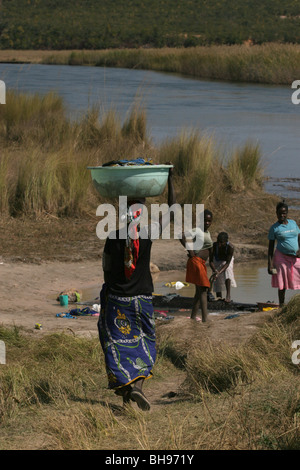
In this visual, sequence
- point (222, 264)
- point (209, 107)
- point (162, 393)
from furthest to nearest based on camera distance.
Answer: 1. point (209, 107)
2. point (222, 264)
3. point (162, 393)

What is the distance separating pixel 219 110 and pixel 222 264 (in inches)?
751

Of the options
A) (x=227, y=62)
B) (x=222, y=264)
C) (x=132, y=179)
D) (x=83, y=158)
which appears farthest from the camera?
(x=227, y=62)

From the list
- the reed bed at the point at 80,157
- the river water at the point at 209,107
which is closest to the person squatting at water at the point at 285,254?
the reed bed at the point at 80,157

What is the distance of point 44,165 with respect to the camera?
1270 centimetres

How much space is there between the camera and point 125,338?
A: 5.18 metres

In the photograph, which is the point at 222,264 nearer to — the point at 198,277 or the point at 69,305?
the point at 198,277

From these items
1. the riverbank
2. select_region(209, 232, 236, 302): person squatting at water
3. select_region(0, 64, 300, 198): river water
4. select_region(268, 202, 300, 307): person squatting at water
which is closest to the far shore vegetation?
select_region(0, 64, 300, 198): river water

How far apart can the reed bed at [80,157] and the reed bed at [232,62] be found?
1617cm

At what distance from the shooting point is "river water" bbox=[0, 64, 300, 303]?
16234 millimetres

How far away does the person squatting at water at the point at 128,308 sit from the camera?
5.12 m

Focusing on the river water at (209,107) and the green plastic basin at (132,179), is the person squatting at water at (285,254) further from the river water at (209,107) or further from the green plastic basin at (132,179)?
the river water at (209,107)

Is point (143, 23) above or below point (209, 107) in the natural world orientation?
above

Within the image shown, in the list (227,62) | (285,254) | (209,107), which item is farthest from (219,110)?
(285,254)
